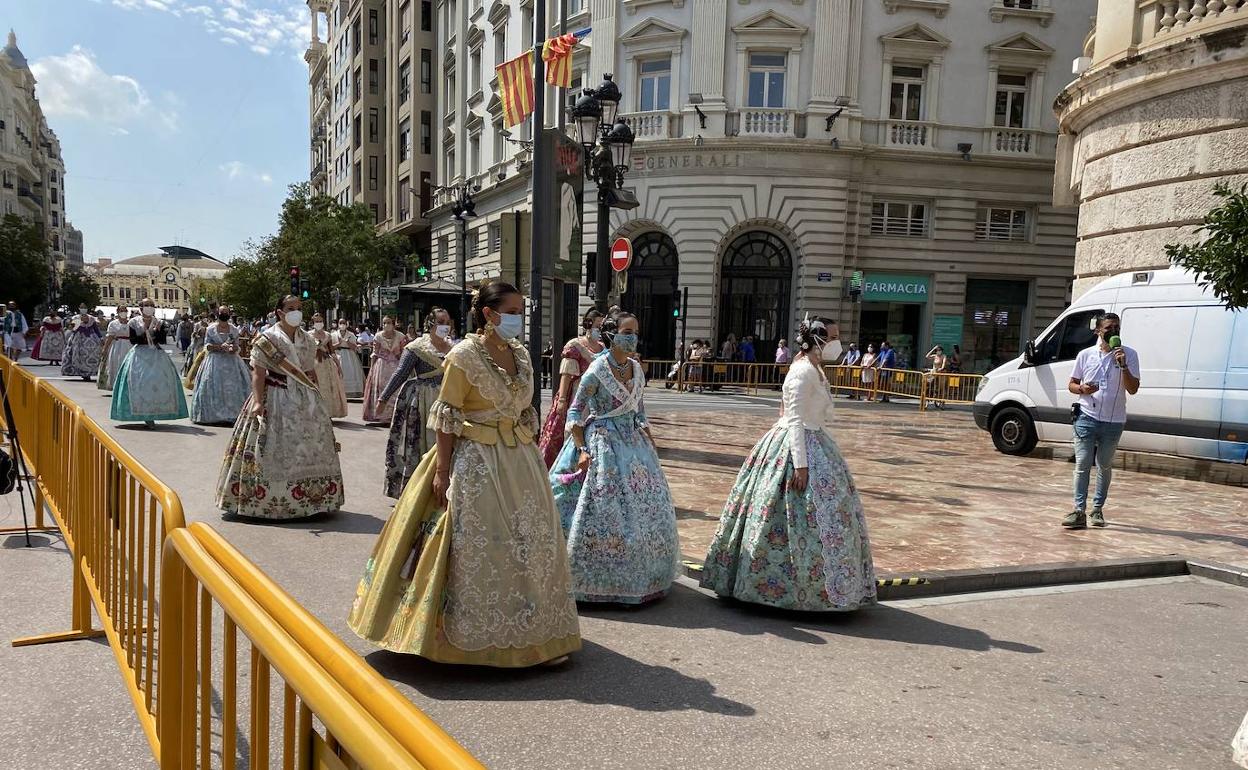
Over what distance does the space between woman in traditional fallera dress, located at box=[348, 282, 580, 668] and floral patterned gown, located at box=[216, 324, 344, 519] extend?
3.24 metres

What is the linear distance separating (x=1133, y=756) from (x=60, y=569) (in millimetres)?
6385

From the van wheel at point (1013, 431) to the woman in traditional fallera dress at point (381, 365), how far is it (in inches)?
399

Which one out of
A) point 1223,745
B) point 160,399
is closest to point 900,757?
point 1223,745

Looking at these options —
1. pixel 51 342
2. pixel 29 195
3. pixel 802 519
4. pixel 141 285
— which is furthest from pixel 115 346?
pixel 141 285


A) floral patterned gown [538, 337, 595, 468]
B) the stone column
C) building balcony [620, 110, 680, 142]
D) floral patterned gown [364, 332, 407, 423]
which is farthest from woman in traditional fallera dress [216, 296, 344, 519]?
the stone column

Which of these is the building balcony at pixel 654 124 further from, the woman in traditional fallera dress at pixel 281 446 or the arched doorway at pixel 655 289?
the woman in traditional fallera dress at pixel 281 446

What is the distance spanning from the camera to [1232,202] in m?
6.39

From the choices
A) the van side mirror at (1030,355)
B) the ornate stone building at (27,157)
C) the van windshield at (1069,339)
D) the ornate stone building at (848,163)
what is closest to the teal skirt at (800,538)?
the van windshield at (1069,339)

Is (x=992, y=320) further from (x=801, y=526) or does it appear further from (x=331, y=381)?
(x=801, y=526)

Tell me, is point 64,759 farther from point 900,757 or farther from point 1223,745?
point 1223,745

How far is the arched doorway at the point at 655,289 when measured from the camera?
28.4 m

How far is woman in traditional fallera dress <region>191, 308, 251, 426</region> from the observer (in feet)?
43.5

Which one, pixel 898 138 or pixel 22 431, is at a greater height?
pixel 898 138

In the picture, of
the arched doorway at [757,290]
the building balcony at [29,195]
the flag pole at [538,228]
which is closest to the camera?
the flag pole at [538,228]
